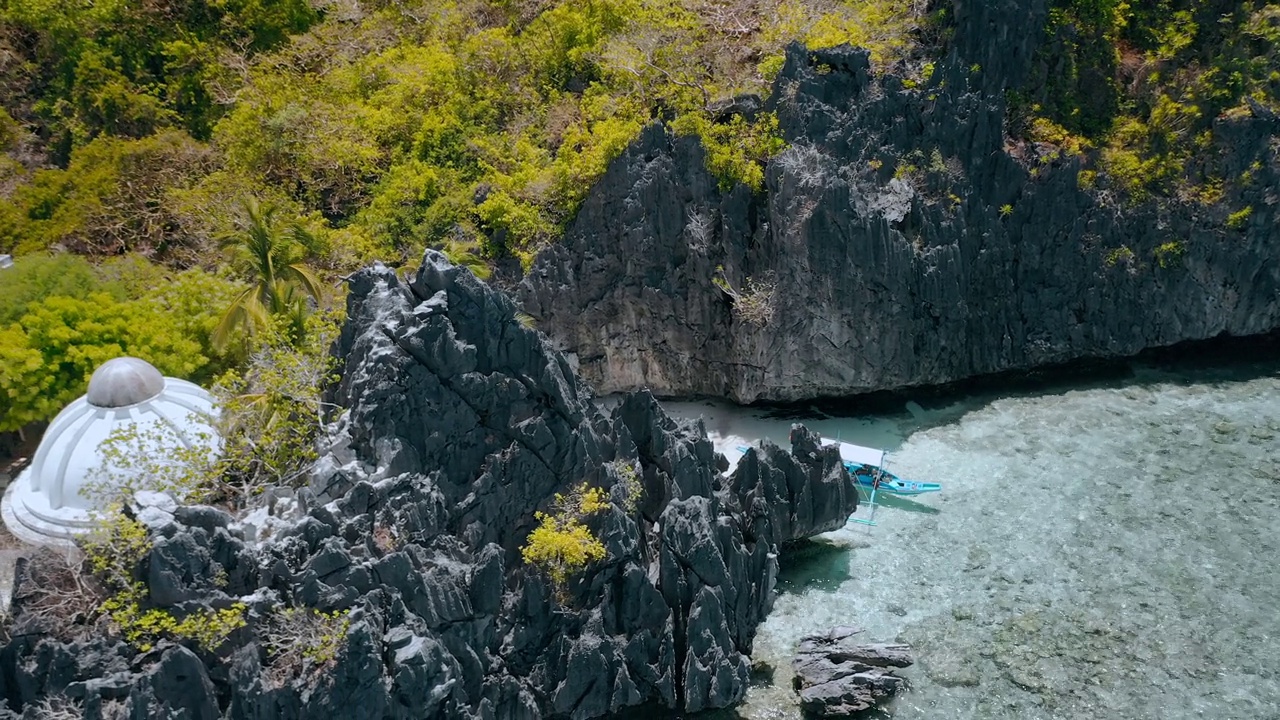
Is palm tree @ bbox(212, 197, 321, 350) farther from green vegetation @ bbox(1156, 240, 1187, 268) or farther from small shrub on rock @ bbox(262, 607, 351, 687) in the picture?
green vegetation @ bbox(1156, 240, 1187, 268)

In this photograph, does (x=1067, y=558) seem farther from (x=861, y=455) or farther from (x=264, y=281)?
(x=264, y=281)

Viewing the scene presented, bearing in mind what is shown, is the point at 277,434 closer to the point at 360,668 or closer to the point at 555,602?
the point at 360,668

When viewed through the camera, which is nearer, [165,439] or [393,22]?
[165,439]

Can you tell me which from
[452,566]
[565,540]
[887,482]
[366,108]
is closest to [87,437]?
[452,566]

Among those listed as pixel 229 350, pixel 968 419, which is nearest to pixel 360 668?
pixel 229 350

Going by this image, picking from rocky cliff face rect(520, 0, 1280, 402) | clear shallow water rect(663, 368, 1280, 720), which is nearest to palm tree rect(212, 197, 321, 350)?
A: rocky cliff face rect(520, 0, 1280, 402)

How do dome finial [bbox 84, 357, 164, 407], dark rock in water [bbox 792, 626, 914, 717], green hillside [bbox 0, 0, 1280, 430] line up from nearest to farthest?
dome finial [bbox 84, 357, 164, 407]
dark rock in water [bbox 792, 626, 914, 717]
green hillside [bbox 0, 0, 1280, 430]
